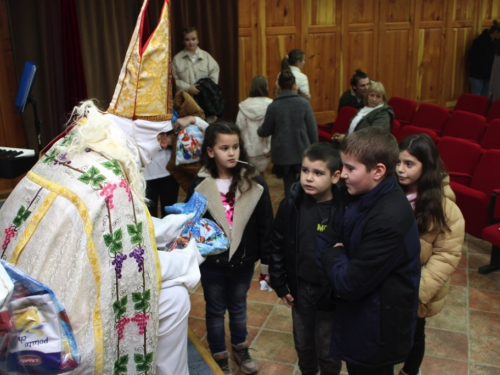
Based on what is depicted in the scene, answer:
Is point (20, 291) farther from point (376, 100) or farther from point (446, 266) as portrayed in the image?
point (376, 100)

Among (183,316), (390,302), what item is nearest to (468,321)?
(390,302)

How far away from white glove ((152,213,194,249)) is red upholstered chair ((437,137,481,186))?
126 inches

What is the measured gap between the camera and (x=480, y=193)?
172 inches

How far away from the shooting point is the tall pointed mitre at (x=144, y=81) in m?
2.12

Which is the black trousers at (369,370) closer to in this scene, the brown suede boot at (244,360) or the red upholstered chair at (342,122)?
the brown suede boot at (244,360)

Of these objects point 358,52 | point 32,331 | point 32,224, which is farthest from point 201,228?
point 358,52

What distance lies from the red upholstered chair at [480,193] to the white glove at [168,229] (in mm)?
2894

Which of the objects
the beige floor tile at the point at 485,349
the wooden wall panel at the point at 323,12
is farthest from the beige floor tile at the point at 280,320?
the wooden wall panel at the point at 323,12

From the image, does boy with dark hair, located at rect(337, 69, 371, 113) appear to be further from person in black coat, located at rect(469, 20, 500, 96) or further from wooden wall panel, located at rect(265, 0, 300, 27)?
person in black coat, located at rect(469, 20, 500, 96)

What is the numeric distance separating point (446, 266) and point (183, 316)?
1164 millimetres

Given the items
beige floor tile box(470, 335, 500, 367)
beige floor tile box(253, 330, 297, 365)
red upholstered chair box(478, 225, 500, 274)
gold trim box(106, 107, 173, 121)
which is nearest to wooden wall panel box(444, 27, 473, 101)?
red upholstered chair box(478, 225, 500, 274)

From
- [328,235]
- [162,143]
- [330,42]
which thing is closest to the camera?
[328,235]

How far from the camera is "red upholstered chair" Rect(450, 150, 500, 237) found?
14.1 ft

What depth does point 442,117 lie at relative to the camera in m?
6.55
